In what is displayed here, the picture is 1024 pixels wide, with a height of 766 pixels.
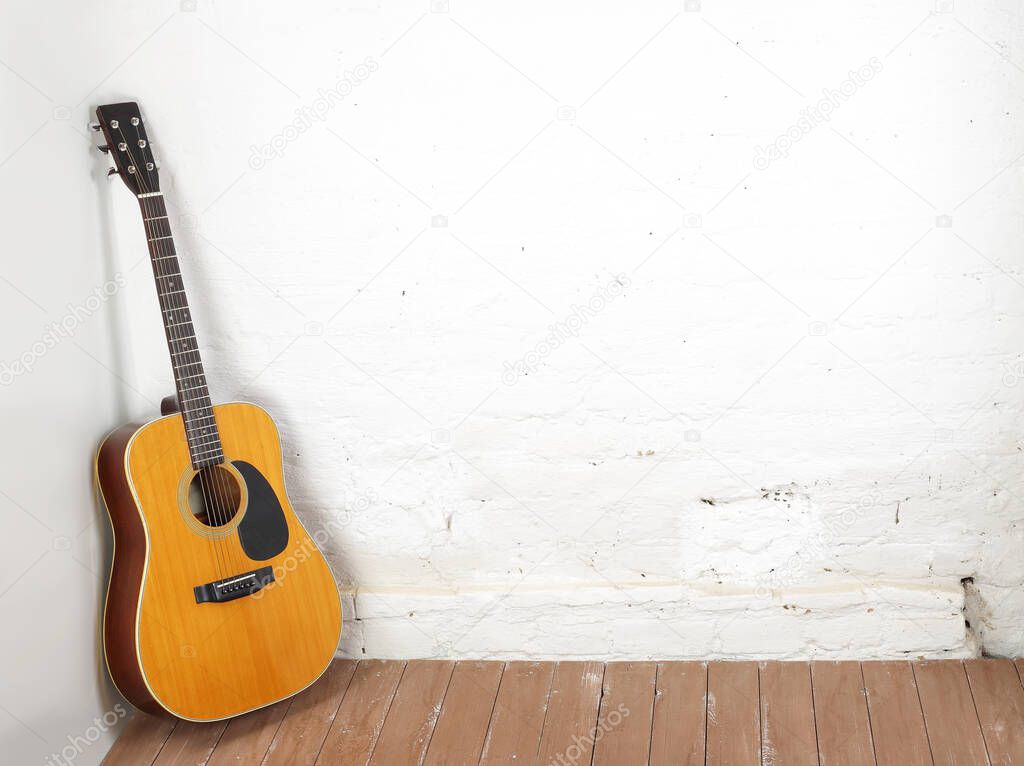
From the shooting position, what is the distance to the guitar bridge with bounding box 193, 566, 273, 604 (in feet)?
7.09

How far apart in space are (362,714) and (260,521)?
0.53 m

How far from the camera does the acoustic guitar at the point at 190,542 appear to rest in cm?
212

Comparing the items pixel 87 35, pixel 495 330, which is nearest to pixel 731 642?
pixel 495 330

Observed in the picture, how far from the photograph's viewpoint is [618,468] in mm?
2354

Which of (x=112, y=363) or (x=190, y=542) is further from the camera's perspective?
(x=112, y=363)

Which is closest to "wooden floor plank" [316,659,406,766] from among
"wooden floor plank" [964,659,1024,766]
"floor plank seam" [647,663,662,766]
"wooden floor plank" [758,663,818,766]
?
"floor plank seam" [647,663,662,766]

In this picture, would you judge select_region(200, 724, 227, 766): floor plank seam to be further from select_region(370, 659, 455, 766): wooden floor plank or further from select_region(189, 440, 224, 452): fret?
select_region(189, 440, 224, 452): fret

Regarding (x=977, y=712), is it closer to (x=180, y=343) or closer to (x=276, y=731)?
(x=276, y=731)

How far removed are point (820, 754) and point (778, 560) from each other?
469 mm

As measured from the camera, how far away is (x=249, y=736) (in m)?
2.25

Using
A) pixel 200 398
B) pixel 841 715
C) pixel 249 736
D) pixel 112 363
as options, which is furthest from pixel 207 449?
pixel 841 715

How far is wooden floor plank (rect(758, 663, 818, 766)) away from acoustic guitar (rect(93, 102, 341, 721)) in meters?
1.11

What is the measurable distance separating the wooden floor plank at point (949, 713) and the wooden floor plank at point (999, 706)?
0.06 feet

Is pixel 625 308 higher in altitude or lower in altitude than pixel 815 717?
higher
